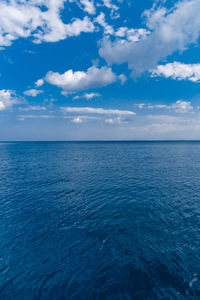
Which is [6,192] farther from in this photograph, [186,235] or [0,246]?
[186,235]

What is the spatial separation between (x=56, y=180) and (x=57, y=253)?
2747 cm

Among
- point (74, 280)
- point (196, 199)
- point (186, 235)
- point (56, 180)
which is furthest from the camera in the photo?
point (56, 180)

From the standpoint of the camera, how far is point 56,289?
11.2 meters

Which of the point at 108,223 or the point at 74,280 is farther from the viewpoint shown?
the point at 108,223

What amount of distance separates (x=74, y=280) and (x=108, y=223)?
854 cm

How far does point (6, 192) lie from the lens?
3136cm

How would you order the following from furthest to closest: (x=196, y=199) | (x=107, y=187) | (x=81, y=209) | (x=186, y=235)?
(x=107, y=187)
(x=196, y=199)
(x=81, y=209)
(x=186, y=235)

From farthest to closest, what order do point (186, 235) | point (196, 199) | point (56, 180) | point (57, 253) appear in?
point (56, 180) < point (196, 199) < point (186, 235) < point (57, 253)

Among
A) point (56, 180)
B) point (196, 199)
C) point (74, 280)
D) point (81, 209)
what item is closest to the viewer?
point (74, 280)

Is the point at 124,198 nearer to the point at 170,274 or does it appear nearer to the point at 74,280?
the point at 170,274

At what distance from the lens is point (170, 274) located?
12188mm

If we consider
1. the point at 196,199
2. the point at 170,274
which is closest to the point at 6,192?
the point at 170,274

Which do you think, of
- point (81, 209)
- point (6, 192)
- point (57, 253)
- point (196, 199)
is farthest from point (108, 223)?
point (6, 192)

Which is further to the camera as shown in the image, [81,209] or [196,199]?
[196,199]
